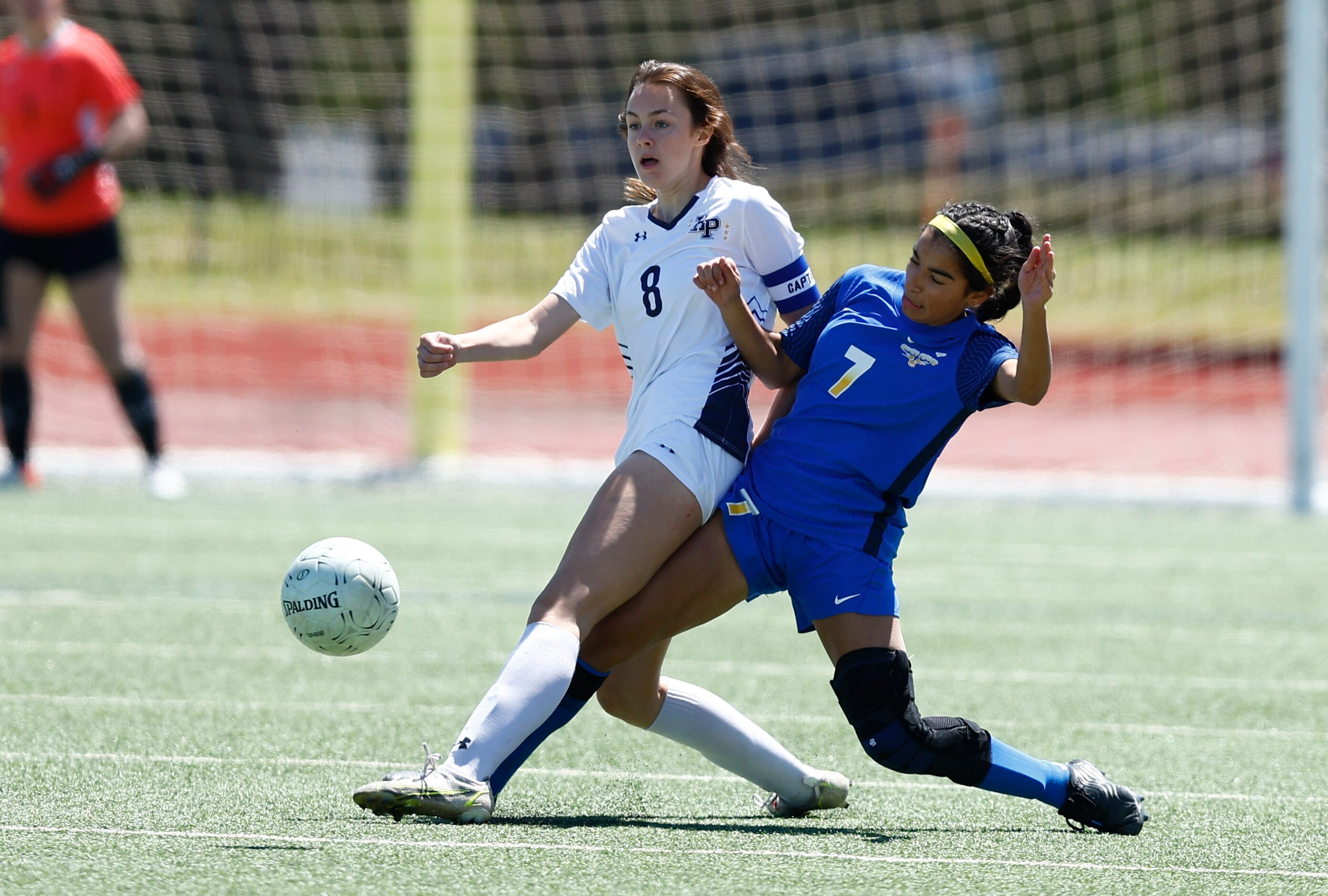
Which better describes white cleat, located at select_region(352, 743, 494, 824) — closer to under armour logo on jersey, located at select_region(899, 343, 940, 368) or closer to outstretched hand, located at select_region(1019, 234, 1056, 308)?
under armour logo on jersey, located at select_region(899, 343, 940, 368)

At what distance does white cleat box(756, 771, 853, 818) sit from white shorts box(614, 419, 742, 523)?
2.18 feet

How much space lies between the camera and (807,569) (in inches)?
153

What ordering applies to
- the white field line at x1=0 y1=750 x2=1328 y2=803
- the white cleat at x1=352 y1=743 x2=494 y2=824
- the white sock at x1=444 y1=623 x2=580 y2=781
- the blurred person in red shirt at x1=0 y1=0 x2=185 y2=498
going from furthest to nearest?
the blurred person in red shirt at x1=0 y1=0 x2=185 y2=498 < the white field line at x1=0 y1=750 x2=1328 y2=803 < the white sock at x1=444 y1=623 x2=580 y2=781 < the white cleat at x1=352 y1=743 x2=494 y2=824

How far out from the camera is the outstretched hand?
3719mm

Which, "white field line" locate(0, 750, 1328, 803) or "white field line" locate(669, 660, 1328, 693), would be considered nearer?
"white field line" locate(0, 750, 1328, 803)

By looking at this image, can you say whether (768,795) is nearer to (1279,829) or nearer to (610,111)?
(1279,829)

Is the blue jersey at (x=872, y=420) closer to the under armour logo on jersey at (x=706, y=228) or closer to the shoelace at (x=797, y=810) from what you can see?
the under armour logo on jersey at (x=706, y=228)

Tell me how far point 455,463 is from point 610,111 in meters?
6.46

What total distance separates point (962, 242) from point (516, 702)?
137cm

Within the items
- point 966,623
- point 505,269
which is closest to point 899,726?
point 966,623

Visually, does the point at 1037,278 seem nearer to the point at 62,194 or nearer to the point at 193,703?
the point at 193,703

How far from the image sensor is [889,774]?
4574 mm

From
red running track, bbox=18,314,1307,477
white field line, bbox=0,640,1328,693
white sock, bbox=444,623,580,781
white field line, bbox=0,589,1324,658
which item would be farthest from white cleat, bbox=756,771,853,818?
red running track, bbox=18,314,1307,477

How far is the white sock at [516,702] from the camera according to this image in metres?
3.71
